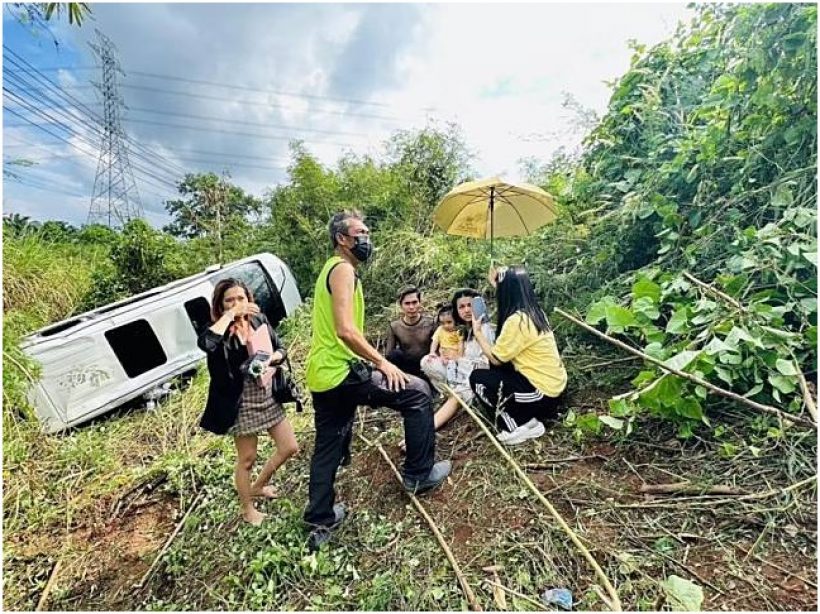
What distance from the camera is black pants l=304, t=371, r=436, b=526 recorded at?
2.55 metres

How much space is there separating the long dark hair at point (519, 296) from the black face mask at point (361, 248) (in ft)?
3.83

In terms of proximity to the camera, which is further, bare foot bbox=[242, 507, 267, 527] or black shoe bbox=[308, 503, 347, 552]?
bare foot bbox=[242, 507, 267, 527]

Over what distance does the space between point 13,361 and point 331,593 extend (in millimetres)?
2617

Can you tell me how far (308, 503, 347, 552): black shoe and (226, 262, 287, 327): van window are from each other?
4.59 meters

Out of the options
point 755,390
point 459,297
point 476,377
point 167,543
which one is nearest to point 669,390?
point 755,390

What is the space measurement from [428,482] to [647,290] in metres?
1.84

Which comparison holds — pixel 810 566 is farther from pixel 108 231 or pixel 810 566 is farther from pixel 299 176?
pixel 108 231

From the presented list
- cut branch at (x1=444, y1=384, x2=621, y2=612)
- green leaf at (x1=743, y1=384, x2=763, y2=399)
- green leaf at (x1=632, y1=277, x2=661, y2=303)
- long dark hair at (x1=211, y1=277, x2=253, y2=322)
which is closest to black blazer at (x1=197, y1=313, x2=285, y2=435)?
long dark hair at (x1=211, y1=277, x2=253, y2=322)

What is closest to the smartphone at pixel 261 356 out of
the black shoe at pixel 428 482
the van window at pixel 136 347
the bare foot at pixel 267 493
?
the bare foot at pixel 267 493

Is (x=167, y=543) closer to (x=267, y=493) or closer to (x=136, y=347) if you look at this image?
(x=267, y=493)

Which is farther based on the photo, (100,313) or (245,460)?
(100,313)

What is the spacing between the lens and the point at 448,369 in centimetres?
395

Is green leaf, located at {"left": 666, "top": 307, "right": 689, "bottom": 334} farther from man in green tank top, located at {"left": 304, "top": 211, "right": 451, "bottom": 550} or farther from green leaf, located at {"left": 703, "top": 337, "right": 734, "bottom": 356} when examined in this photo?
man in green tank top, located at {"left": 304, "top": 211, "right": 451, "bottom": 550}

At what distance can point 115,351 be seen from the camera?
5.29 m
